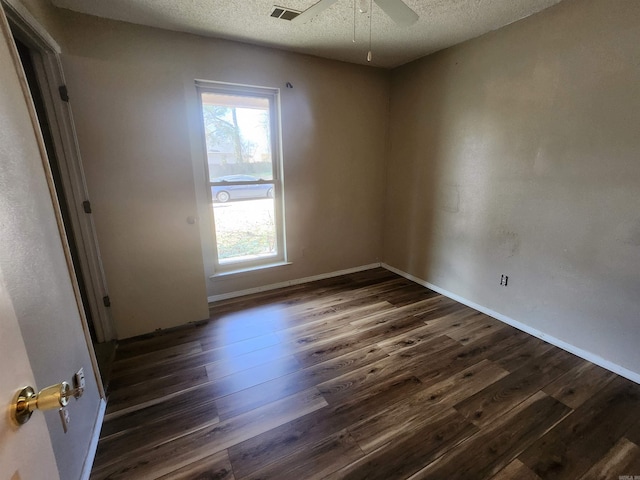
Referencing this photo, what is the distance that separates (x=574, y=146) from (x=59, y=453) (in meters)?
3.39

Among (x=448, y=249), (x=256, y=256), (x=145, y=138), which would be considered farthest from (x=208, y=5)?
(x=448, y=249)

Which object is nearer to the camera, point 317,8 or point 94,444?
point 94,444

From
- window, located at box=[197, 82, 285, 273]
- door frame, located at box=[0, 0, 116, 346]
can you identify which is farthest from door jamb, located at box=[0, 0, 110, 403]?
window, located at box=[197, 82, 285, 273]

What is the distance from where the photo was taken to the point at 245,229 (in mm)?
3299

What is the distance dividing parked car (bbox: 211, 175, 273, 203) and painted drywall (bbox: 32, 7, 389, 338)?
17 cm

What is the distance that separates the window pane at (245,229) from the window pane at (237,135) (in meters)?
A: 0.31

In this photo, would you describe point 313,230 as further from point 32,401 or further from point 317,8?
point 32,401

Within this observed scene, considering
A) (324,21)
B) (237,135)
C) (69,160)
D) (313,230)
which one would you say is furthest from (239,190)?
(324,21)

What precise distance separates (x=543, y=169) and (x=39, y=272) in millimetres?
3193

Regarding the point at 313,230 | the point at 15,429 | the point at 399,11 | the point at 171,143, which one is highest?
the point at 399,11

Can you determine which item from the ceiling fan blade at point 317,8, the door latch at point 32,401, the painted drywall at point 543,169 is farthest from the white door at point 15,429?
the painted drywall at point 543,169

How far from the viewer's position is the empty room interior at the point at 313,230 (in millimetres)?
1531

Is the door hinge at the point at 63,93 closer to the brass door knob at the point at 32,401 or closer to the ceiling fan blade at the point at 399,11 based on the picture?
the ceiling fan blade at the point at 399,11

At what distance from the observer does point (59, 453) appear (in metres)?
1.18
